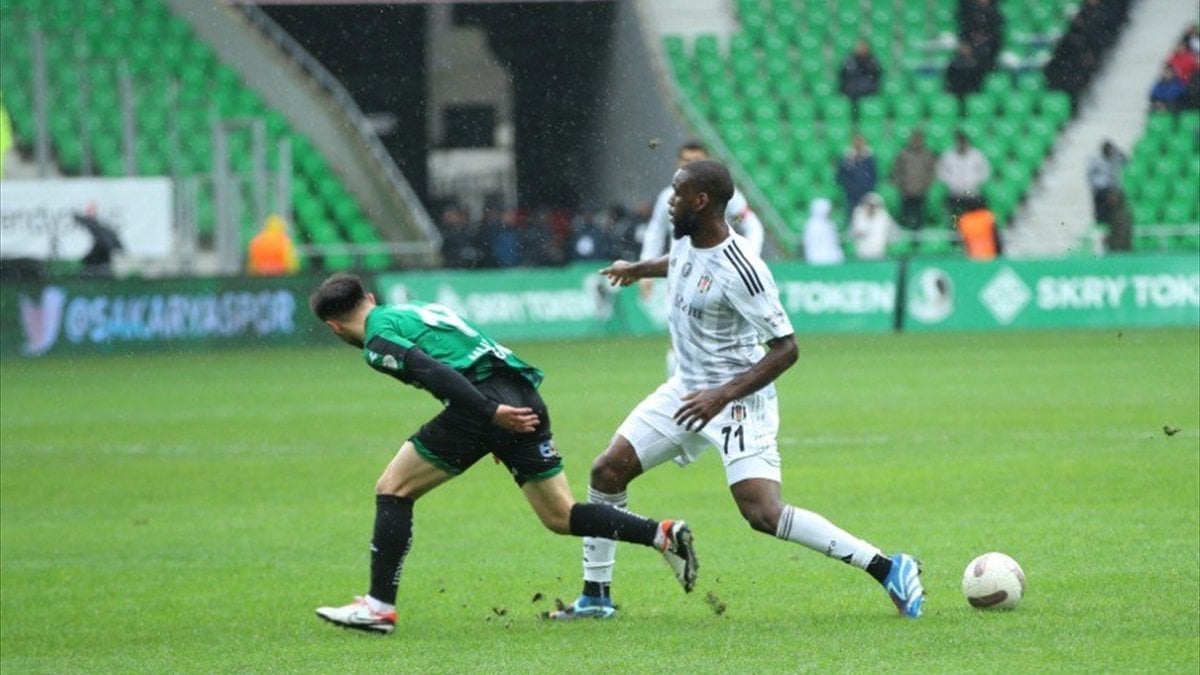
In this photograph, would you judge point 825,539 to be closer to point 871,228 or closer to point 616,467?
point 616,467

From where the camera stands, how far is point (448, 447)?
8.28 meters

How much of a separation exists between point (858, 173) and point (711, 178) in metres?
21.5

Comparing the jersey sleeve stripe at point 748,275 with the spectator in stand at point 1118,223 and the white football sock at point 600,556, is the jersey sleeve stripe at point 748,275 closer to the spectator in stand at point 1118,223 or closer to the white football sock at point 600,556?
the white football sock at point 600,556

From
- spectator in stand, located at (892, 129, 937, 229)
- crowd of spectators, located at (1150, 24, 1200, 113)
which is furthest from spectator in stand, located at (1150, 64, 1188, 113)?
spectator in stand, located at (892, 129, 937, 229)

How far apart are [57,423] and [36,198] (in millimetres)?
8159

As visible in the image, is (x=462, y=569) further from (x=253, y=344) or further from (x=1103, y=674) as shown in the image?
(x=253, y=344)

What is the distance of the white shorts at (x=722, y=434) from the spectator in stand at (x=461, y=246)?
796 inches

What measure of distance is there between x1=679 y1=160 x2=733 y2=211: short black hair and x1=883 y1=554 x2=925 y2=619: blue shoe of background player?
1602 mm

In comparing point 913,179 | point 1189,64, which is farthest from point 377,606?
point 1189,64

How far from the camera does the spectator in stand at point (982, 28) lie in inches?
1270

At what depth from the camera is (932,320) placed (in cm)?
2638

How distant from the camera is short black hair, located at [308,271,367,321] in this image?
317 inches

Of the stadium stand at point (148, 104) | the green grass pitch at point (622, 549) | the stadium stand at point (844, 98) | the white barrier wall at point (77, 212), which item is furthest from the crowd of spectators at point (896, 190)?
the green grass pitch at point (622, 549)

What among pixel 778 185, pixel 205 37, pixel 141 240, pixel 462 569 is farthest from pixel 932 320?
pixel 462 569
